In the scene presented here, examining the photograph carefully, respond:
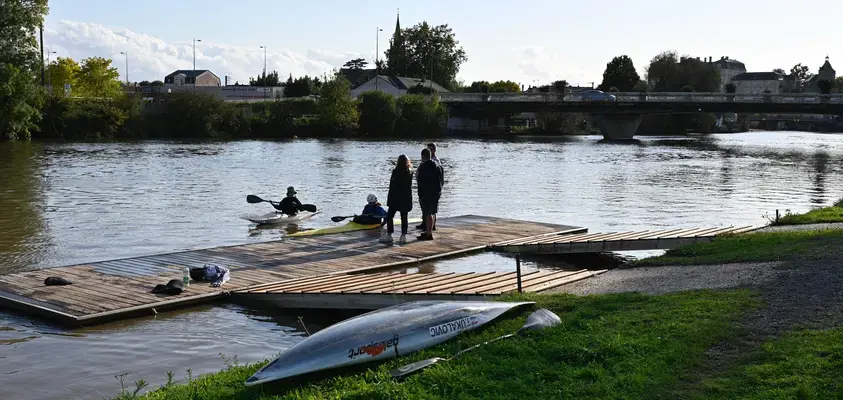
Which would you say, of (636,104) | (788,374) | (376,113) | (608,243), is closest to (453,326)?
(788,374)

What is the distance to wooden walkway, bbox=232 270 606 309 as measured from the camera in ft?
42.4

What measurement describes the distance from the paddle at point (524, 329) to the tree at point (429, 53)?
156 m

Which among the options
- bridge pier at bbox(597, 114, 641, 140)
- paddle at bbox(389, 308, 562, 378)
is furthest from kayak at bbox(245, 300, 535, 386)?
bridge pier at bbox(597, 114, 641, 140)

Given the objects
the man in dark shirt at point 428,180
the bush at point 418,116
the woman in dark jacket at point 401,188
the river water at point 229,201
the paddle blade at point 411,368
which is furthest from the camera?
the bush at point 418,116

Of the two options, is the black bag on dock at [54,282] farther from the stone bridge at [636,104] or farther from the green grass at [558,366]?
the stone bridge at [636,104]

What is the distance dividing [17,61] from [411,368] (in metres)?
69.3

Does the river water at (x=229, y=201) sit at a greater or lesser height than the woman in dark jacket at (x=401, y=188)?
lesser

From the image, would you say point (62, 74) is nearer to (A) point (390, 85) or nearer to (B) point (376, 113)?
(B) point (376, 113)

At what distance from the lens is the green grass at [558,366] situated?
25.7 ft

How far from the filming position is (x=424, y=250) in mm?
18375

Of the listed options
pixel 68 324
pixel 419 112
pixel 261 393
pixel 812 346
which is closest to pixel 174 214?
pixel 68 324

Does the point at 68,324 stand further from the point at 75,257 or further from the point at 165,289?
the point at 75,257

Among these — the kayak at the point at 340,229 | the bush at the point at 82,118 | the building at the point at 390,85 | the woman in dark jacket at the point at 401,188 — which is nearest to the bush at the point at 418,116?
the building at the point at 390,85

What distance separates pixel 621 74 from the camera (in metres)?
151
